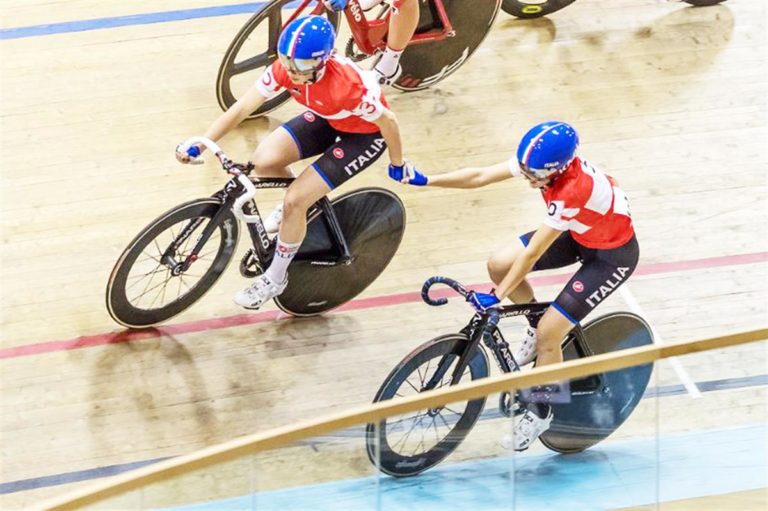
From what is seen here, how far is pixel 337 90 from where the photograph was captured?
6.39 metres

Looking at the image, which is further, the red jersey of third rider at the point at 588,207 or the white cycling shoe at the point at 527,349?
the white cycling shoe at the point at 527,349

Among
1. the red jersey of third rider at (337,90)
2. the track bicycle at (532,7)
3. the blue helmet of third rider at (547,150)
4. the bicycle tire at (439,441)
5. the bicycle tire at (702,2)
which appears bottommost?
the bicycle tire at (702,2)

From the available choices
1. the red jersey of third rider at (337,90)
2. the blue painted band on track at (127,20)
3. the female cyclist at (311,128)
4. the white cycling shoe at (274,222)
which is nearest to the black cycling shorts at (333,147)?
the female cyclist at (311,128)

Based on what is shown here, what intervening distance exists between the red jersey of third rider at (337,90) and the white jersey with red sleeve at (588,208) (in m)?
0.94

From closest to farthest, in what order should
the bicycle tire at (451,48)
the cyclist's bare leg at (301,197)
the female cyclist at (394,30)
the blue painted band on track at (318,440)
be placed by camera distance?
1. the blue painted band on track at (318,440)
2. the cyclist's bare leg at (301,197)
3. the female cyclist at (394,30)
4. the bicycle tire at (451,48)

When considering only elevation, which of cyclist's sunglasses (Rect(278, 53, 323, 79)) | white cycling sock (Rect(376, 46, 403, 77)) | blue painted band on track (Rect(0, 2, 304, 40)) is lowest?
blue painted band on track (Rect(0, 2, 304, 40))

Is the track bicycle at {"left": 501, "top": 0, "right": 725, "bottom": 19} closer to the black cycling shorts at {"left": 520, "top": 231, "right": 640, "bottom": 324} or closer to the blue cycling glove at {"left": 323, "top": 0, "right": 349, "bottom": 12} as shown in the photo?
the blue cycling glove at {"left": 323, "top": 0, "right": 349, "bottom": 12}

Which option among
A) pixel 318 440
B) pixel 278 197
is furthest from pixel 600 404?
pixel 278 197

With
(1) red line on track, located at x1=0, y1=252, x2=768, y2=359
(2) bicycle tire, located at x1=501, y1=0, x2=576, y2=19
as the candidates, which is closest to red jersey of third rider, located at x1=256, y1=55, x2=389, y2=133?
(1) red line on track, located at x1=0, y1=252, x2=768, y2=359

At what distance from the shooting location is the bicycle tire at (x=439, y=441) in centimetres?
528

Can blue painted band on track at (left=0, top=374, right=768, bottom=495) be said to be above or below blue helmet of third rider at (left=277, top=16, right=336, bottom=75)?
below

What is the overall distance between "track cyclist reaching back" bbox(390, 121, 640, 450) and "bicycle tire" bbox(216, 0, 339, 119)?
90.0 inches

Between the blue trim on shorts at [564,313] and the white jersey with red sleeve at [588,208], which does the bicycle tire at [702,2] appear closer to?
the white jersey with red sleeve at [588,208]

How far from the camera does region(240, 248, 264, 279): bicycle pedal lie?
23.1ft
